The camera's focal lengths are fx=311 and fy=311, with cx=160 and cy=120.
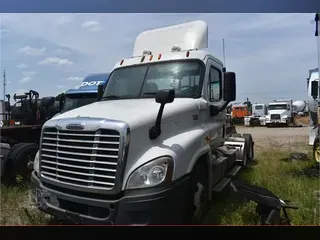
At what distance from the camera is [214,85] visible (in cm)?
274

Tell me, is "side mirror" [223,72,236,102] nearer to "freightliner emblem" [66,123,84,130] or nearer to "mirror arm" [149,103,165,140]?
"mirror arm" [149,103,165,140]

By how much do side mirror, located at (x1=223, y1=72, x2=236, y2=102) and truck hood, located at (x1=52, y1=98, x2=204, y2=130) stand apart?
238 millimetres

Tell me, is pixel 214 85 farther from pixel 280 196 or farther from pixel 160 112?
pixel 280 196

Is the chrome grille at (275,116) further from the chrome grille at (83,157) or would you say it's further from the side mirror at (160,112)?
the chrome grille at (83,157)

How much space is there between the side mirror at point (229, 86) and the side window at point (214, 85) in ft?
0.61

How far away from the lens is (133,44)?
2.54 m

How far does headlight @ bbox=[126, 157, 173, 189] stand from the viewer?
1934 mm

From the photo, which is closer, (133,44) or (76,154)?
(76,154)

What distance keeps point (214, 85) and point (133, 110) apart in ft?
3.00

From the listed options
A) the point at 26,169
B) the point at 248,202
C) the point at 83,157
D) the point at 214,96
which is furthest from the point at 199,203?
the point at 26,169
